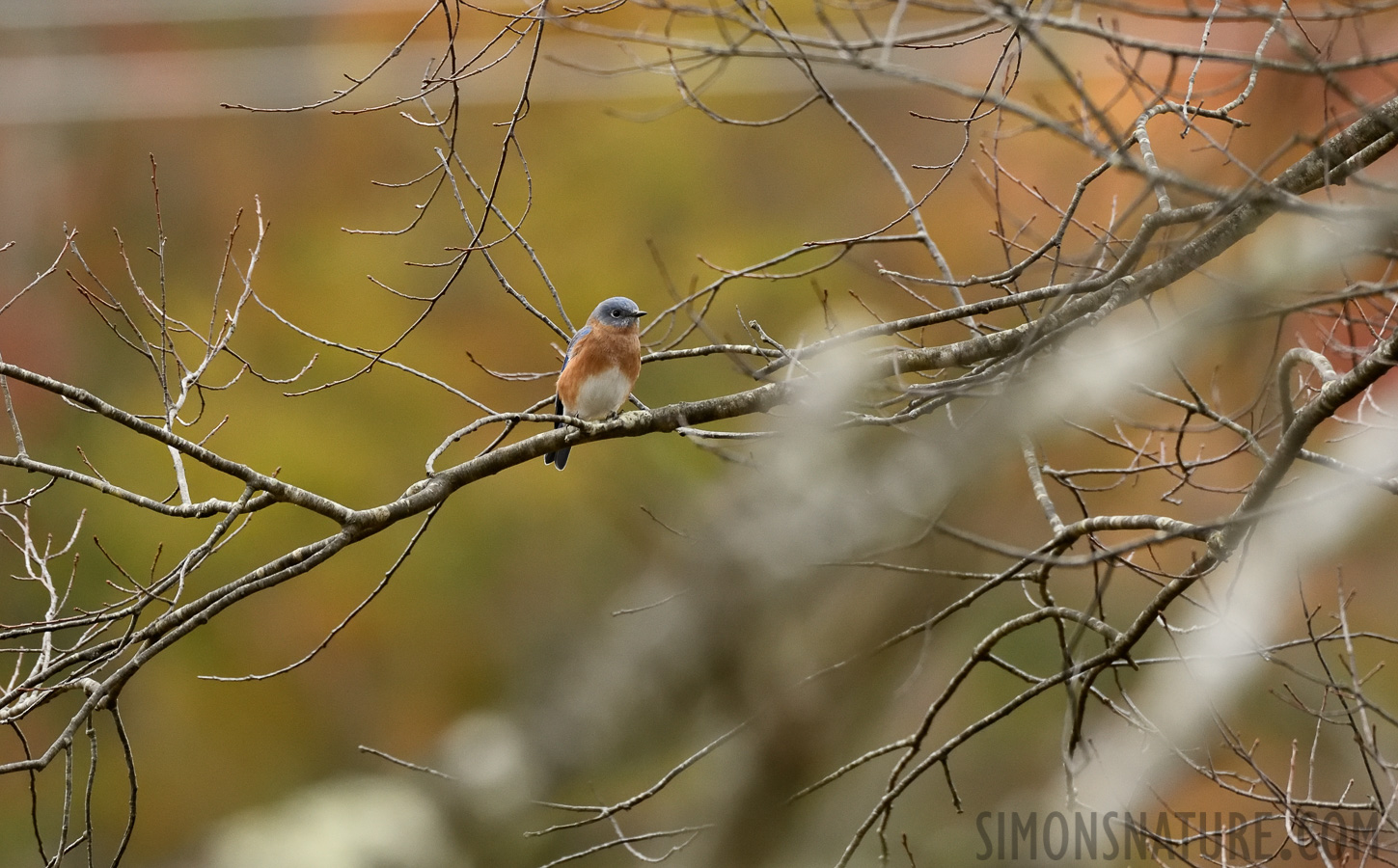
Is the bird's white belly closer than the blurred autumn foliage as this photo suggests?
Yes

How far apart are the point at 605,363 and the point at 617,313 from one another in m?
0.28

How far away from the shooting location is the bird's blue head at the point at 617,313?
5441mm

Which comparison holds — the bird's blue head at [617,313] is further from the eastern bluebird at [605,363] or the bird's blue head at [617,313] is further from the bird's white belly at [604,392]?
the bird's white belly at [604,392]

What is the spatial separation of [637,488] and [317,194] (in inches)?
463

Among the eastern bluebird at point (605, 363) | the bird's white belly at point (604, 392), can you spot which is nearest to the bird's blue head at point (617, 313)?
the eastern bluebird at point (605, 363)

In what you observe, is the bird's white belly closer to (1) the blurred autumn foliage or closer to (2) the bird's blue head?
(2) the bird's blue head

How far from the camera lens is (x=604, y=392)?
536cm

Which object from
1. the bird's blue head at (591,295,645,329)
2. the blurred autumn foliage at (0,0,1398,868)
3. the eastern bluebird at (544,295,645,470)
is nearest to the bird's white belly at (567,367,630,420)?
the eastern bluebird at (544,295,645,470)

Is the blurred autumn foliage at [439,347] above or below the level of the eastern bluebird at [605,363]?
above

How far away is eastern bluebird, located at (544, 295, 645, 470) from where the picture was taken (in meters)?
5.35

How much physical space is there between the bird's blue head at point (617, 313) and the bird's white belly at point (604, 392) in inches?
9.9

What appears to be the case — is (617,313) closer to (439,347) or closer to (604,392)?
(604,392)

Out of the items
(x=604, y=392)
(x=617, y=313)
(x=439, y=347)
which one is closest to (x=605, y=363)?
(x=604, y=392)

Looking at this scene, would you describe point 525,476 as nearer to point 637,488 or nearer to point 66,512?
point 66,512
